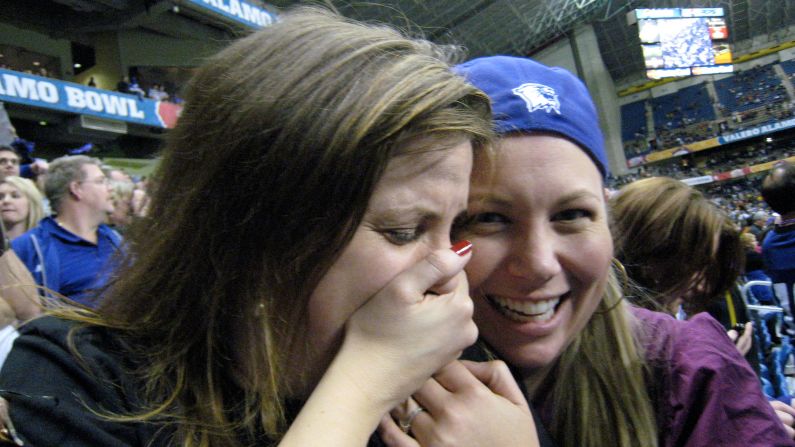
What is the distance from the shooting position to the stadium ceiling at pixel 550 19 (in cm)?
2128

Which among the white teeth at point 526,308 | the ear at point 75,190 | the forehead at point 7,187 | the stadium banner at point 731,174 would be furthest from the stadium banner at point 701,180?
the white teeth at point 526,308

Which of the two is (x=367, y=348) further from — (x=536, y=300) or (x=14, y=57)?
(x=14, y=57)

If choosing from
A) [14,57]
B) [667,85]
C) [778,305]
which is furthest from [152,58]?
[667,85]

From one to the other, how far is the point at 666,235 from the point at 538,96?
1.34 metres

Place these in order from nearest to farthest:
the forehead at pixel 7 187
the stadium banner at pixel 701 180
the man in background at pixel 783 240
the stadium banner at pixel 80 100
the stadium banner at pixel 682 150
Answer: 1. the forehead at pixel 7 187
2. the man in background at pixel 783 240
3. the stadium banner at pixel 80 100
4. the stadium banner at pixel 701 180
5. the stadium banner at pixel 682 150

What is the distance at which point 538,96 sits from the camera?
3.82 ft

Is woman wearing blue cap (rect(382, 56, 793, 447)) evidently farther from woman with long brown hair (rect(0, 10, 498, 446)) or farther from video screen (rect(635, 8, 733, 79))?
video screen (rect(635, 8, 733, 79))

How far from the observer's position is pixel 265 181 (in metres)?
0.86

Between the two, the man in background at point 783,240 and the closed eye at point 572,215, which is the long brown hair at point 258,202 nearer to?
the closed eye at point 572,215

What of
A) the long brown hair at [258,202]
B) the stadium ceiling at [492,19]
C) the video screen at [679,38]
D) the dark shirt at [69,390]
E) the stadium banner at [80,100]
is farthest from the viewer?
the video screen at [679,38]

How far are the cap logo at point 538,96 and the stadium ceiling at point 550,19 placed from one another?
18.2 meters

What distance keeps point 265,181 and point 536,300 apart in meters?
0.61

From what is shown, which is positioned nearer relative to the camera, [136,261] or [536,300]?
[136,261]

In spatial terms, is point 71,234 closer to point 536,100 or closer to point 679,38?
point 536,100
